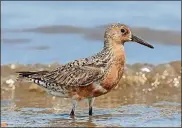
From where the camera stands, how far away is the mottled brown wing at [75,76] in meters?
11.9

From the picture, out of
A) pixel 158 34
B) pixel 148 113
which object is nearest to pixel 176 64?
pixel 158 34

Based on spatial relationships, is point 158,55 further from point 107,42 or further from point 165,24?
point 107,42

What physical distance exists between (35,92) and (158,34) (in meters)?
4.66

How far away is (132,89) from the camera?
14.8 m

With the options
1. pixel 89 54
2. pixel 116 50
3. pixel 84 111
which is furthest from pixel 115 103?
pixel 89 54

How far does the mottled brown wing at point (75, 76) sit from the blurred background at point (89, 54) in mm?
505

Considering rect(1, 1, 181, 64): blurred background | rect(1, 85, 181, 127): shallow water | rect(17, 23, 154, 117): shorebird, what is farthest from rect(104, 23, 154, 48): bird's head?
rect(1, 1, 181, 64): blurred background

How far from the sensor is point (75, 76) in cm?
1205

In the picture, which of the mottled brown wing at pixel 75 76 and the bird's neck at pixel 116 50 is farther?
the bird's neck at pixel 116 50

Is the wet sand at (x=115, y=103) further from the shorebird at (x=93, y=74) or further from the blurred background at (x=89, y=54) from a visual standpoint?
the shorebird at (x=93, y=74)

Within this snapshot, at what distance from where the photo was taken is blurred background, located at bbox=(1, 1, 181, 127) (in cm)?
1217

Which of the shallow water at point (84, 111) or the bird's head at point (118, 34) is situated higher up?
the bird's head at point (118, 34)

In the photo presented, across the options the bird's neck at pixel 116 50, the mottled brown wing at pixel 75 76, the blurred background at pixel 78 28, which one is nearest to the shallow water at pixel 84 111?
the mottled brown wing at pixel 75 76

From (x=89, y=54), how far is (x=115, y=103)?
3067 mm
